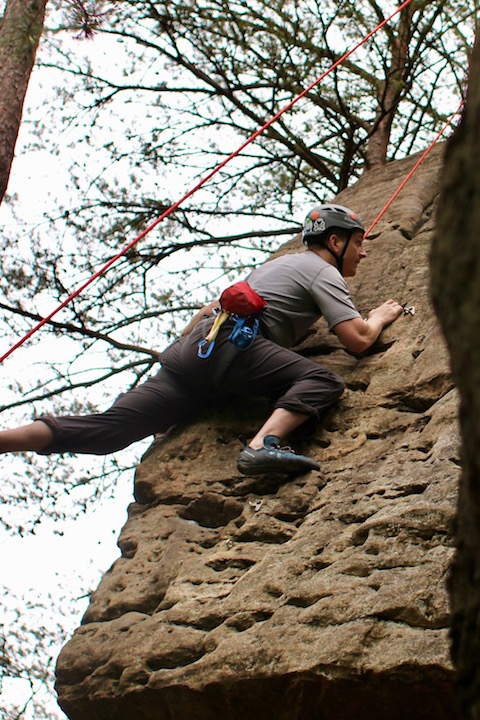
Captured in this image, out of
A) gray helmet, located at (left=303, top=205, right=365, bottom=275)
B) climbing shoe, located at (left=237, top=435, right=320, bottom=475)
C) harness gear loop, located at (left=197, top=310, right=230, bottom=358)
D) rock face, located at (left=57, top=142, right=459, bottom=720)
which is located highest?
gray helmet, located at (left=303, top=205, right=365, bottom=275)

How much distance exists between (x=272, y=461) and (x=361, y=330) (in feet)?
3.23

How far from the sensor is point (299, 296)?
462cm

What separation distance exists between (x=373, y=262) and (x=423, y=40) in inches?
116

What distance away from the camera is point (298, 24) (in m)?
7.63

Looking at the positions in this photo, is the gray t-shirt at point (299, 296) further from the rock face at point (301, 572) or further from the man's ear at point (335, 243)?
the rock face at point (301, 572)

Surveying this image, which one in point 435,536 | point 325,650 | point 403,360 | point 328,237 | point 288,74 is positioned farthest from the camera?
point 288,74

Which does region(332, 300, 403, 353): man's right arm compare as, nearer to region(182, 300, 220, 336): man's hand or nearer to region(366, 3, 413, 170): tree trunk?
region(182, 300, 220, 336): man's hand

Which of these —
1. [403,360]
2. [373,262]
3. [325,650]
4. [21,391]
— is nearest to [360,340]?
[403,360]

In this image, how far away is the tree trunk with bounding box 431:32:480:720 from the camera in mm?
994

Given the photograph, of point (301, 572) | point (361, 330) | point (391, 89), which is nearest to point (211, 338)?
point (361, 330)

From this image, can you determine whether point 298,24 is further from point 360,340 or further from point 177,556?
point 177,556

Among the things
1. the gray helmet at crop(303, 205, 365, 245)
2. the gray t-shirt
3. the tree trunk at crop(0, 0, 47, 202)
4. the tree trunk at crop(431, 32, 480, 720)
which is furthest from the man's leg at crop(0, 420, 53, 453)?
the tree trunk at crop(431, 32, 480, 720)

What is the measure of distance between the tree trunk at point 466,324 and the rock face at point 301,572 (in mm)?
1540

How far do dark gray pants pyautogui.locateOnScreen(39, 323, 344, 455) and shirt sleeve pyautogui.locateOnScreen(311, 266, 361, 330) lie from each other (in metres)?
0.30
